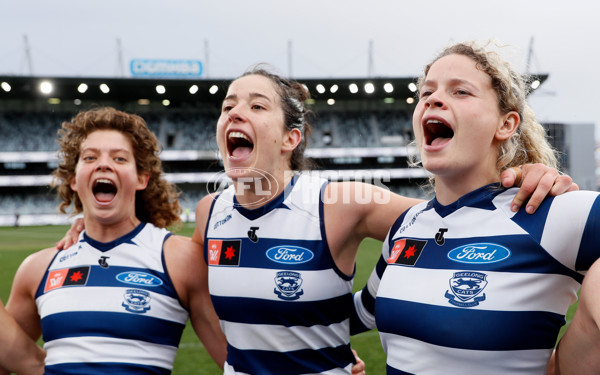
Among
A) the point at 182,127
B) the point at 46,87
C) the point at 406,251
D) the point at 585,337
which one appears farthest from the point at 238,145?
the point at 182,127

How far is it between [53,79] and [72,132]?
106ft

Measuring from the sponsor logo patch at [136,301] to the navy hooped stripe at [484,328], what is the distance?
4.33ft

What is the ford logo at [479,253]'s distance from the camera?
1.53 m

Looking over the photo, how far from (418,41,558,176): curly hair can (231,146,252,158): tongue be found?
1.01 meters

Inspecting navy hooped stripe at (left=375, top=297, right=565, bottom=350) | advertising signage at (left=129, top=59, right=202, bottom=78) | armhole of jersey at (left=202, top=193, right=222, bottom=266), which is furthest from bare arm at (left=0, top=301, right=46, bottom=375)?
advertising signage at (left=129, top=59, right=202, bottom=78)

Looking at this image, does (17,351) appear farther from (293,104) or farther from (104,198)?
(293,104)

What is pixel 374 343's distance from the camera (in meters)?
5.75

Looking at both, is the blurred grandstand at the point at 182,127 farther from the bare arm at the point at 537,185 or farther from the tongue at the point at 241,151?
the bare arm at the point at 537,185

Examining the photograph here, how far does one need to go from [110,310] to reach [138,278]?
7.6 inches

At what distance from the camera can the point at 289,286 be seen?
216cm

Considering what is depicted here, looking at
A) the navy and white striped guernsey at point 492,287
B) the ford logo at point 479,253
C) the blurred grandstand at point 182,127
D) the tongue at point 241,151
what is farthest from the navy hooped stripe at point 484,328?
the blurred grandstand at point 182,127

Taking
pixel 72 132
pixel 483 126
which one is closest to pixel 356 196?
pixel 483 126

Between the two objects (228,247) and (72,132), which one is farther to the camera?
(72,132)

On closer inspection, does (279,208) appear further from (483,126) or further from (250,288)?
(483,126)
